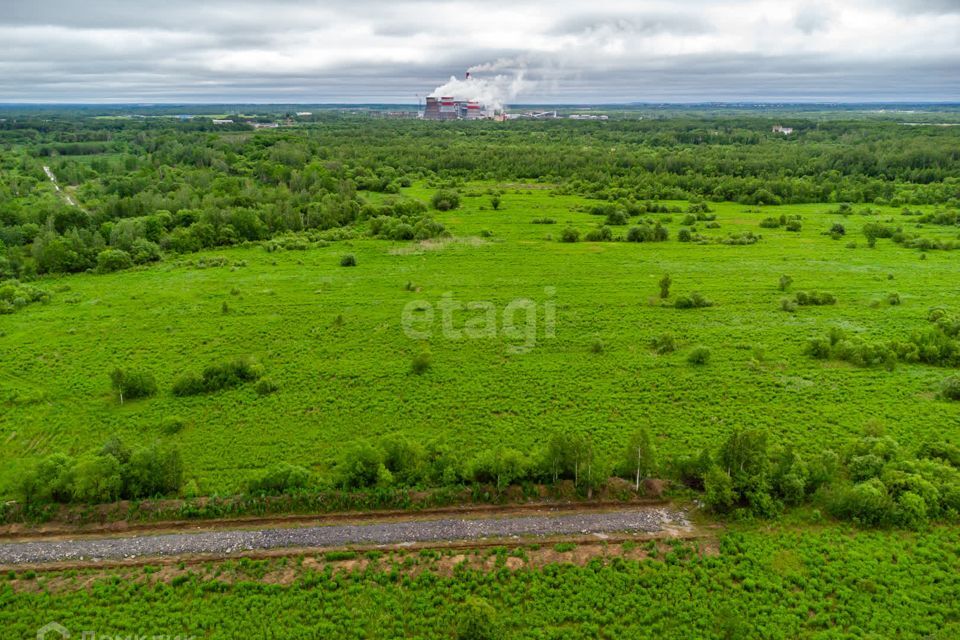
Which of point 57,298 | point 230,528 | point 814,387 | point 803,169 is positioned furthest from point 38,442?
point 803,169

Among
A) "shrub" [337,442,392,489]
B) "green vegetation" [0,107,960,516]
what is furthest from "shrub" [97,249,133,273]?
"shrub" [337,442,392,489]

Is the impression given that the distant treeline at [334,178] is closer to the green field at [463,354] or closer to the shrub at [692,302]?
the green field at [463,354]

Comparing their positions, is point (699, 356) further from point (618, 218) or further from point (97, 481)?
point (618, 218)

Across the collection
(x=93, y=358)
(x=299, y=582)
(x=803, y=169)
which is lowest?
(x=299, y=582)

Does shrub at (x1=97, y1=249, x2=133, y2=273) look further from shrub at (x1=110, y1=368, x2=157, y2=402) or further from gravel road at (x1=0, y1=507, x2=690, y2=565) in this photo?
gravel road at (x1=0, y1=507, x2=690, y2=565)

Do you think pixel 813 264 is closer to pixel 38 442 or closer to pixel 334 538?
pixel 334 538

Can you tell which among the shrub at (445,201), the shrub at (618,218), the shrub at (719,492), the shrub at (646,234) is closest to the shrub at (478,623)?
the shrub at (719,492)

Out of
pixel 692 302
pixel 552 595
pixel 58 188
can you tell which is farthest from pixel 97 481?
pixel 58 188
